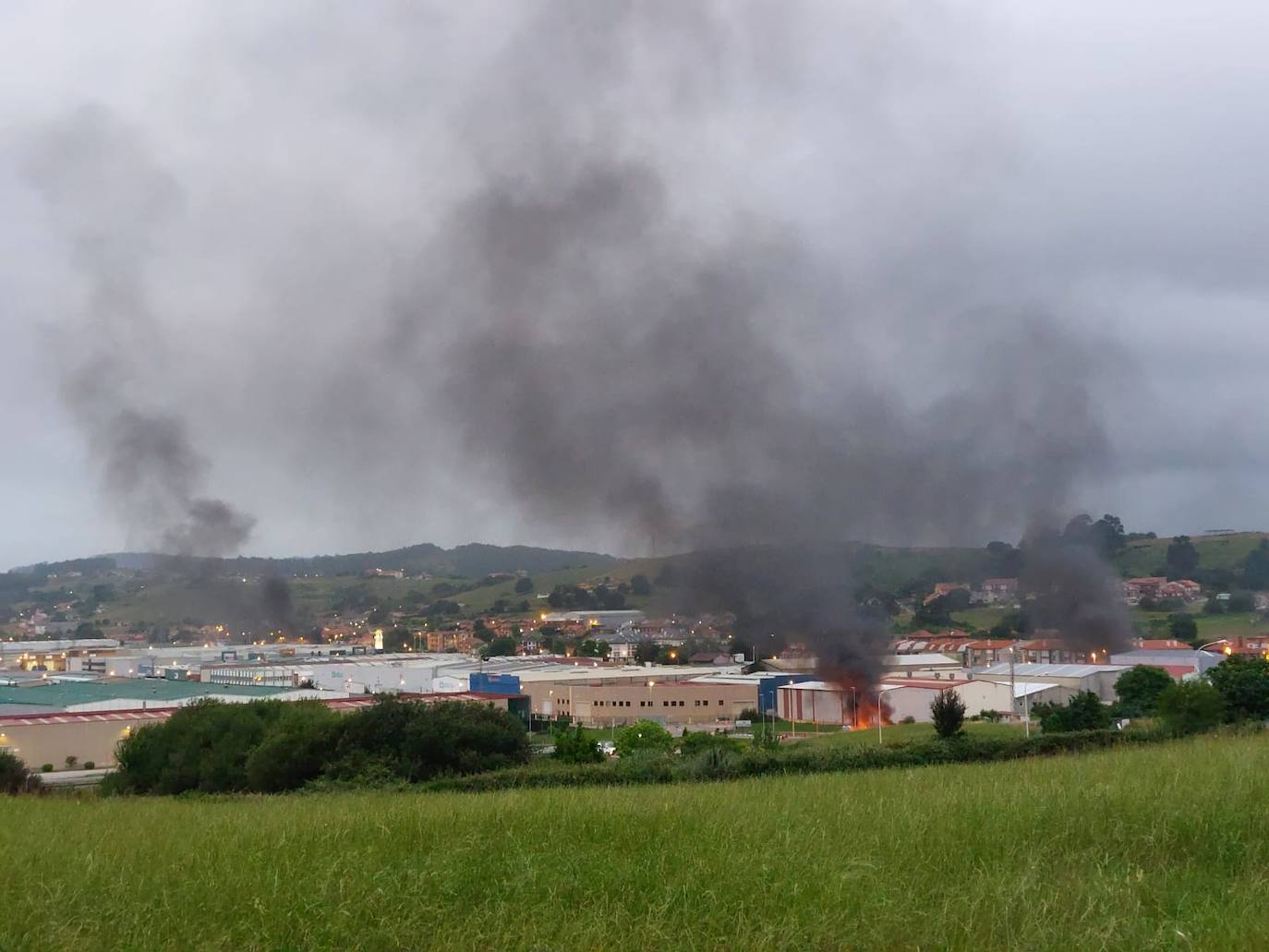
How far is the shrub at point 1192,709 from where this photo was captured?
69.7 feet

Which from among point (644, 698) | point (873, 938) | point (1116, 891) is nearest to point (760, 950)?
point (873, 938)

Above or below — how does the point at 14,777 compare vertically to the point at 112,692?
above

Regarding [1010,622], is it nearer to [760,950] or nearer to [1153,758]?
[1153,758]

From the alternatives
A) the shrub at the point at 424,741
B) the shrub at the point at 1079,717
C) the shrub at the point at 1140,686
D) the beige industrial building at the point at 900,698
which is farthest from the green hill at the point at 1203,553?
the shrub at the point at 424,741

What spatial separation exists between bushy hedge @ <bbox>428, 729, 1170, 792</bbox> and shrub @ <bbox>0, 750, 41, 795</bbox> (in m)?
8.35

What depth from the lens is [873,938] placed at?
480 cm

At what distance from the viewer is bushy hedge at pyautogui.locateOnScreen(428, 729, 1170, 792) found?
A: 16.4 meters

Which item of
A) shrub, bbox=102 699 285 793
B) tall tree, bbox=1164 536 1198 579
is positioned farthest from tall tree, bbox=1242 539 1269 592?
shrub, bbox=102 699 285 793

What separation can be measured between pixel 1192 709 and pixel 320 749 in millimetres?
19284

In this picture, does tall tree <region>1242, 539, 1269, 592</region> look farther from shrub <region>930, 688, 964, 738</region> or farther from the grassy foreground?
the grassy foreground

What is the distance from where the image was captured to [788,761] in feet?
54.9

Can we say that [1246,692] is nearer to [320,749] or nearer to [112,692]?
[320,749]

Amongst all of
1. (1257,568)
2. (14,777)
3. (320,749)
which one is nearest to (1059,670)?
(320,749)

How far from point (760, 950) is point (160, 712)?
41648 millimetres
